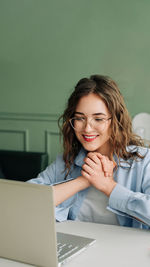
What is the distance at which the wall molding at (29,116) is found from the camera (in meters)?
3.64

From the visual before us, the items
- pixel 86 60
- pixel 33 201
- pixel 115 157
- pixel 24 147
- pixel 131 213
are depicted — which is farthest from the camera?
pixel 24 147

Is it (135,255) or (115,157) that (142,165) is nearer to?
(115,157)

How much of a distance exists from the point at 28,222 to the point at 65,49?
2758mm

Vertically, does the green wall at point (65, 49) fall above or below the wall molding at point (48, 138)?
above

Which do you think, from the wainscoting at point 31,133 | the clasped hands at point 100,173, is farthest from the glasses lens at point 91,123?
the wainscoting at point 31,133

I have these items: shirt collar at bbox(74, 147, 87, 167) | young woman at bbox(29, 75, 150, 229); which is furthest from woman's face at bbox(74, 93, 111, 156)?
shirt collar at bbox(74, 147, 87, 167)

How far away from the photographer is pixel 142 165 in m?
1.58

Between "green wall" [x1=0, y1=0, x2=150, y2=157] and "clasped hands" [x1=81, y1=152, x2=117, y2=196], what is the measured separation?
183cm

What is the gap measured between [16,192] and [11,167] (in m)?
2.27

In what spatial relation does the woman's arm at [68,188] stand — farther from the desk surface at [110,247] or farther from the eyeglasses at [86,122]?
the eyeglasses at [86,122]

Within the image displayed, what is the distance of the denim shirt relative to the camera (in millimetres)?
1410

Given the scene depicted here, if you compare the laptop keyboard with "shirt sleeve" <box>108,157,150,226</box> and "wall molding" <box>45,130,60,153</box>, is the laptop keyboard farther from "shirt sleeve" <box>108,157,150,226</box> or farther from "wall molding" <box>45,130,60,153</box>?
"wall molding" <box>45,130,60,153</box>

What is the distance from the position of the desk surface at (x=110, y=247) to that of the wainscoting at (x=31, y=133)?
222 cm

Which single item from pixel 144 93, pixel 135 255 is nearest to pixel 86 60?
pixel 144 93
